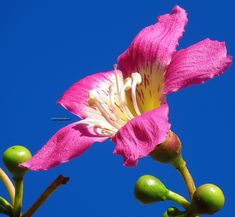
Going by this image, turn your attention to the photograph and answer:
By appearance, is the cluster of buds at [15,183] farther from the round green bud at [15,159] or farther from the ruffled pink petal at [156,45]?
the ruffled pink petal at [156,45]

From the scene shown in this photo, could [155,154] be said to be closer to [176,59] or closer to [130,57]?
[176,59]

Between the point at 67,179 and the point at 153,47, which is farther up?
the point at 153,47

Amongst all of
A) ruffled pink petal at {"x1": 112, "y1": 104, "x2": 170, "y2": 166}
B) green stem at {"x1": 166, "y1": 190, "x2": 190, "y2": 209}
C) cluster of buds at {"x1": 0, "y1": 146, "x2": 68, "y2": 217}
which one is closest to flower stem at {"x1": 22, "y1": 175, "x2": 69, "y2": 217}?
cluster of buds at {"x1": 0, "y1": 146, "x2": 68, "y2": 217}

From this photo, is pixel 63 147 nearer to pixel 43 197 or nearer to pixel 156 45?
pixel 43 197

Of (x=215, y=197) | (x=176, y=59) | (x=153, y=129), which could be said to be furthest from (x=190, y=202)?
(x=176, y=59)

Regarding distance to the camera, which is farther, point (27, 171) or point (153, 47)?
point (153, 47)

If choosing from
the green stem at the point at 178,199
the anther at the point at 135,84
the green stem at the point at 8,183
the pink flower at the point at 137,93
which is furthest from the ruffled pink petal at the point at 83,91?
the green stem at the point at 178,199
